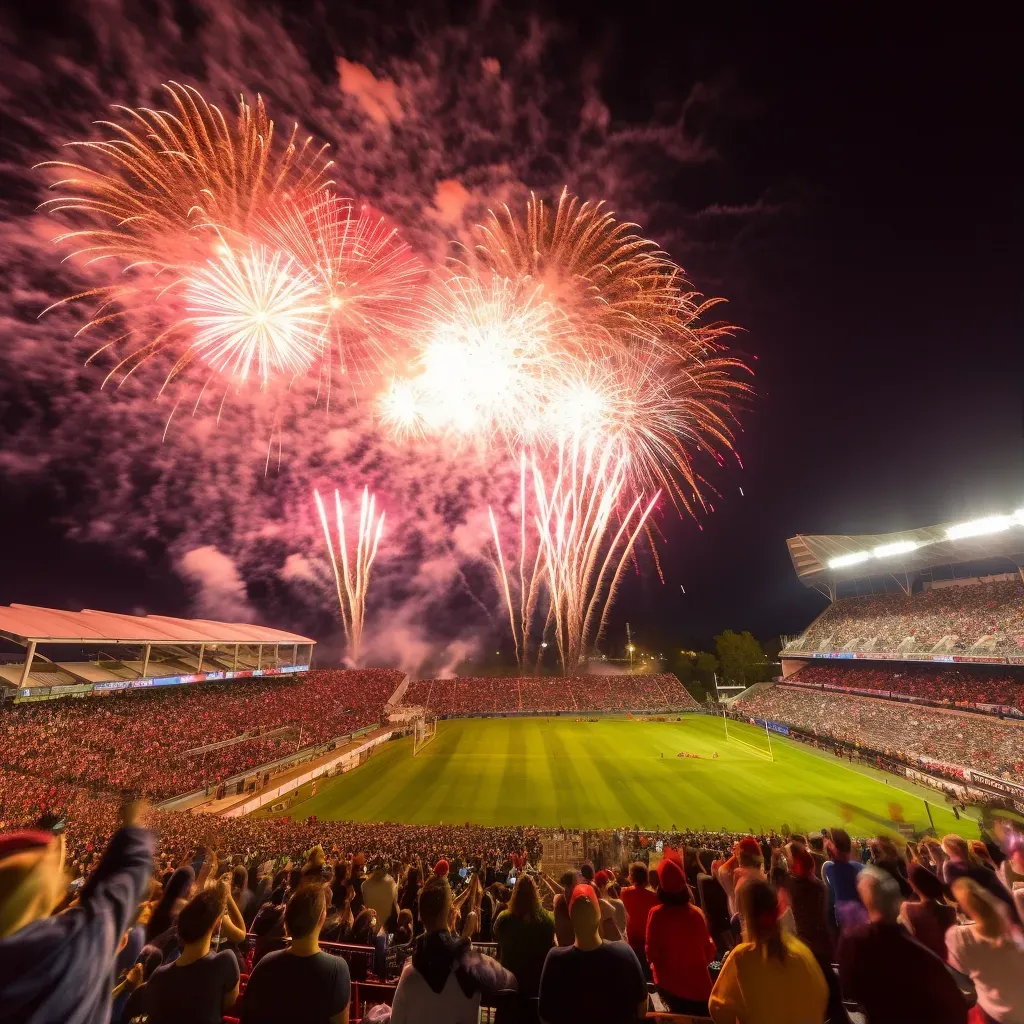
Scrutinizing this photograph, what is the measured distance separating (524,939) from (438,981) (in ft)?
4.71

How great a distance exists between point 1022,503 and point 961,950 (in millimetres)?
56185

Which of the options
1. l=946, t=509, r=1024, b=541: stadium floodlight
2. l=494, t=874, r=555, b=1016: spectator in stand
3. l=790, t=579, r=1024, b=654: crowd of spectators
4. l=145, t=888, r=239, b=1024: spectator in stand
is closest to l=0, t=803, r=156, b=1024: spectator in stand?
l=145, t=888, r=239, b=1024: spectator in stand

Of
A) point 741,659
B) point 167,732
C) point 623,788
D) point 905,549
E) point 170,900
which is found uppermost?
point 905,549

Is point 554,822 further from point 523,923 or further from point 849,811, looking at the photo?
point 523,923

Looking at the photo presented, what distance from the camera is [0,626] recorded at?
31.5m

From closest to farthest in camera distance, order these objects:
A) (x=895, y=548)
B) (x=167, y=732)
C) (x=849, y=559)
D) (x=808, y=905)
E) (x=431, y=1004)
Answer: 1. (x=431, y=1004)
2. (x=808, y=905)
3. (x=167, y=732)
4. (x=895, y=548)
5. (x=849, y=559)

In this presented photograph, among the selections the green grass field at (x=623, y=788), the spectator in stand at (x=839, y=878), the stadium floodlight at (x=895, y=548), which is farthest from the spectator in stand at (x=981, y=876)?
the stadium floodlight at (x=895, y=548)

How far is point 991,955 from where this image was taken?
355cm

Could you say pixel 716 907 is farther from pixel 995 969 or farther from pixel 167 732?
pixel 167 732

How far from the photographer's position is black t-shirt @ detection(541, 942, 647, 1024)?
9.62ft

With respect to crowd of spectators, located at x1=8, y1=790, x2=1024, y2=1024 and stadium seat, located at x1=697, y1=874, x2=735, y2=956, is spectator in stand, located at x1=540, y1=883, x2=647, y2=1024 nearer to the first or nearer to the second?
crowd of spectators, located at x1=8, y1=790, x2=1024, y2=1024

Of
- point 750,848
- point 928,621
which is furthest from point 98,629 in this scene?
point 928,621

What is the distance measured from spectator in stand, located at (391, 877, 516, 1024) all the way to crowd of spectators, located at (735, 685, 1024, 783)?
3442 cm

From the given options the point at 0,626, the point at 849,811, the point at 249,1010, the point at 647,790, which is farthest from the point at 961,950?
the point at 0,626
